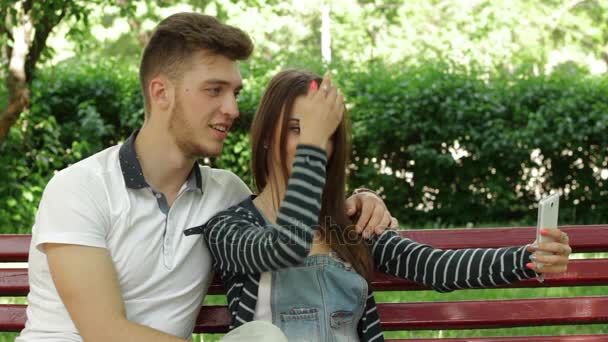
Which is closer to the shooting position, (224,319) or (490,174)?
(224,319)

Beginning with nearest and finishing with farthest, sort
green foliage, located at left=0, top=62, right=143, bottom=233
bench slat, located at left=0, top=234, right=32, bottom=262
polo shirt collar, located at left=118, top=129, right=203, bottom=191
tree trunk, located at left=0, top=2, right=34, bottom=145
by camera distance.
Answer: polo shirt collar, located at left=118, top=129, right=203, bottom=191
bench slat, located at left=0, top=234, right=32, bottom=262
tree trunk, located at left=0, top=2, right=34, bottom=145
green foliage, located at left=0, top=62, right=143, bottom=233

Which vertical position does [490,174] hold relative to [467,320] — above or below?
above

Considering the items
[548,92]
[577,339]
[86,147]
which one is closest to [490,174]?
[548,92]

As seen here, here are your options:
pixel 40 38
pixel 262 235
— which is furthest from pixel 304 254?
pixel 40 38

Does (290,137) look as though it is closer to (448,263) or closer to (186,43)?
(186,43)

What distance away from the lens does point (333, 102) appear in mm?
2377

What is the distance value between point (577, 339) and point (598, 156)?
5.81 metres

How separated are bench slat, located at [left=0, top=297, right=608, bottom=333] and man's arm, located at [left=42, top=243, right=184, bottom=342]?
1.92 ft

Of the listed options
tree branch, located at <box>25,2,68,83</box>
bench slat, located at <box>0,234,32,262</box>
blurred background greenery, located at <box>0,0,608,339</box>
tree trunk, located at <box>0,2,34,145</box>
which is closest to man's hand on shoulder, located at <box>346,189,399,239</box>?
bench slat, located at <box>0,234,32,262</box>

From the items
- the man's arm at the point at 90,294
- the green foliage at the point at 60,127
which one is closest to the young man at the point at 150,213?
the man's arm at the point at 90,294

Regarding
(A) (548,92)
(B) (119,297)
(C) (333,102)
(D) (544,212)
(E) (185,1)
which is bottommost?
(B) (119,297)

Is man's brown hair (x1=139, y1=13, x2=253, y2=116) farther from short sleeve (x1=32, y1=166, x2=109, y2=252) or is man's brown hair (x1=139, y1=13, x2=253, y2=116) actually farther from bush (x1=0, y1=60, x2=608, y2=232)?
bush (x1=0, y1=60, x2=608, y2=232)

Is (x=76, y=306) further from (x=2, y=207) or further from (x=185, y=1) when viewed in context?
(x=185, y=1)

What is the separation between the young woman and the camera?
2.42 m
